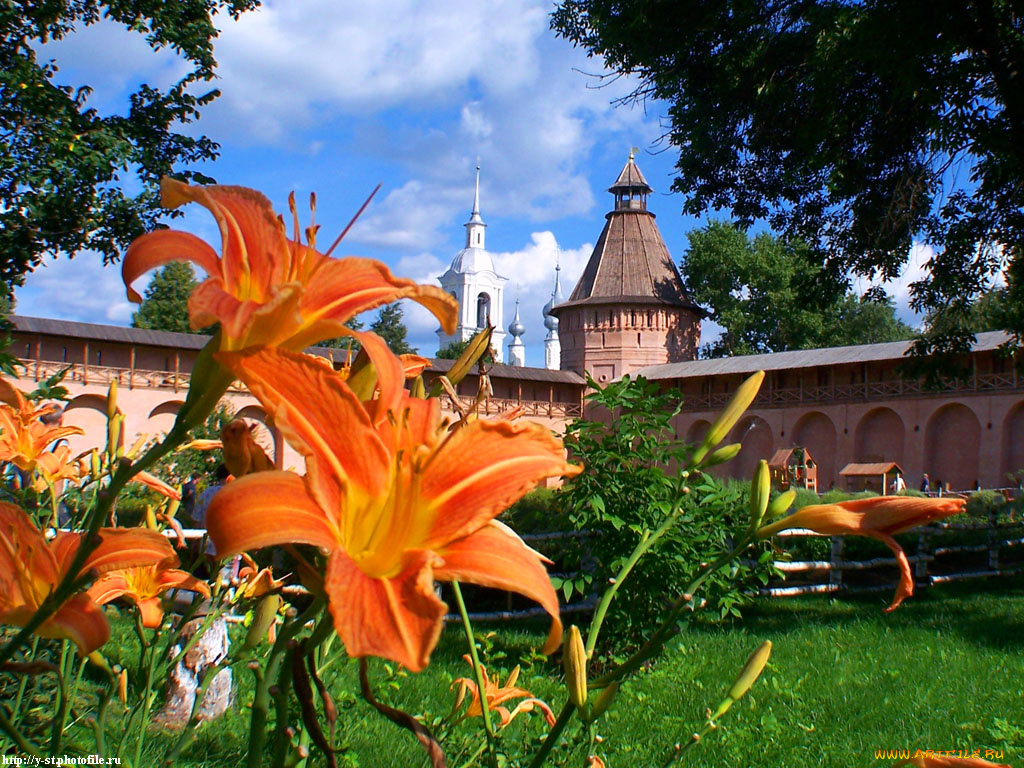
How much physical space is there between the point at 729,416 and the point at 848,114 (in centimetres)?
695

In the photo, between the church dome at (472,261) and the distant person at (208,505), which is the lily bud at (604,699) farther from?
the church dome at (472,261)

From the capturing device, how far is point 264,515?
462 mm

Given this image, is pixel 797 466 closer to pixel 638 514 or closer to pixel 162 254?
pixel 638 514

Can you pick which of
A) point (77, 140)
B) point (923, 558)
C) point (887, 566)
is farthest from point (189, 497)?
point (887, 566)

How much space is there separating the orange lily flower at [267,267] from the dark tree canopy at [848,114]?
19.4 ft

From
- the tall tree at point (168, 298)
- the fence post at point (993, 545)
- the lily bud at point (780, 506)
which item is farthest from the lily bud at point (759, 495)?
the tall tree at point (168, 298)

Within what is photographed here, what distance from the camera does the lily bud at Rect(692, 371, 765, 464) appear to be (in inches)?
34.4

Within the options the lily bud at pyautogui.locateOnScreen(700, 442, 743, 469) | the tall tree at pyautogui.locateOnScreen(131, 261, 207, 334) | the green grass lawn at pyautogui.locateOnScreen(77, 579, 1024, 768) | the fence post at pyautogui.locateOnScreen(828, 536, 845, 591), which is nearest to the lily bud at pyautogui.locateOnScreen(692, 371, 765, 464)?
the lily bud at pyautogui.locateOnScreen(700, 442, 743, 469)

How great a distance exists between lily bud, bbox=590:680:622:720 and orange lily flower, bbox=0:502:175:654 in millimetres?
354

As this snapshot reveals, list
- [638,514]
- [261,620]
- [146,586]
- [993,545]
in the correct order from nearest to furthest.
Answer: [261,620]
[146,586]
[638,514]
[993,545]

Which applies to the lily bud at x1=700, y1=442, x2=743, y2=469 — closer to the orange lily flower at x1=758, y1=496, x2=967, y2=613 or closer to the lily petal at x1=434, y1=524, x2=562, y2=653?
the orange lily flower at x1=758, y1=496, x2=967, y2=613

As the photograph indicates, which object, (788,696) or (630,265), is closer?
(788,696)

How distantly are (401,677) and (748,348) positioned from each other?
2917 centimetres

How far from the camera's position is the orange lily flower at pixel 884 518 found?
24.9 inches
